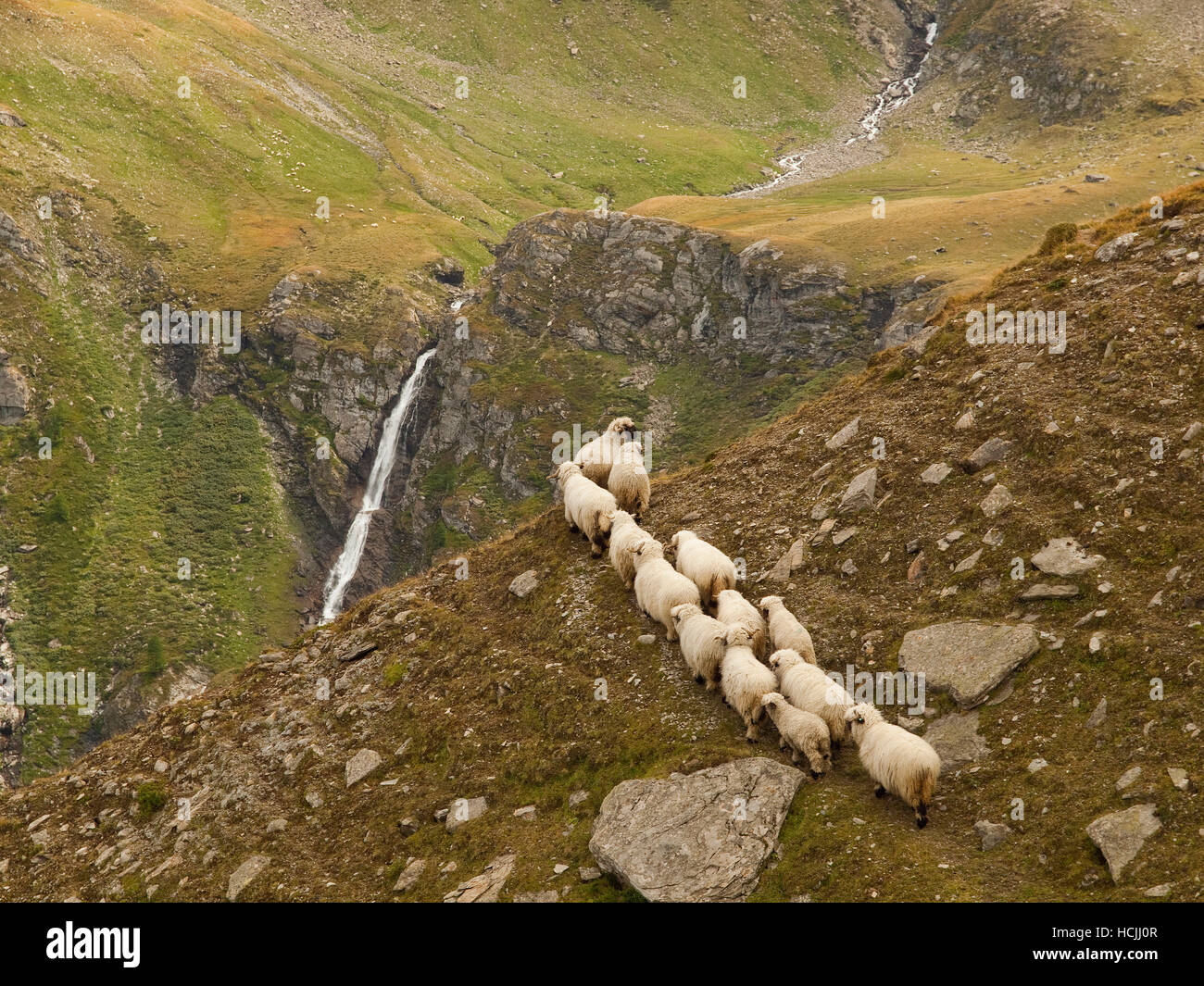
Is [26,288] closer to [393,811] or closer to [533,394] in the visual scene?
[533,394]

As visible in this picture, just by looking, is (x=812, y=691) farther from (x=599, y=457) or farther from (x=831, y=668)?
(x=599, y=457)

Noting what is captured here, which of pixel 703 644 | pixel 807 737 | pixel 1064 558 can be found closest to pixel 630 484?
pixel 703 644

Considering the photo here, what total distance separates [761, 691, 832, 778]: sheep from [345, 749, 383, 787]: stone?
29.9 ft

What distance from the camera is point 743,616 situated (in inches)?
725

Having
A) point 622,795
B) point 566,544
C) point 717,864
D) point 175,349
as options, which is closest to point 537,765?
point 622,795

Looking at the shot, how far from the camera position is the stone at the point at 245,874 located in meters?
17.6

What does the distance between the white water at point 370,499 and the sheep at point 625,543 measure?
81.6 m

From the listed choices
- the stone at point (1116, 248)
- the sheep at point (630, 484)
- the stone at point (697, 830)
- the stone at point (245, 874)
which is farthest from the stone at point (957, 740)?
the stone at point (1116, 248)

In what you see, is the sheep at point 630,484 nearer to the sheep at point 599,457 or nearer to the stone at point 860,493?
the sheep at point 599,457

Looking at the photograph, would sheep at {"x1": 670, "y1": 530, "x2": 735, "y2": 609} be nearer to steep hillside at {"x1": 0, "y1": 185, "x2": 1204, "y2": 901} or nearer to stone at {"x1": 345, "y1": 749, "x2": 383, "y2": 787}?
steep hillside at {"x1": 0, "y1": 185, "x2": 1204, "y2": 901}

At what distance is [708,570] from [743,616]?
1845 mm

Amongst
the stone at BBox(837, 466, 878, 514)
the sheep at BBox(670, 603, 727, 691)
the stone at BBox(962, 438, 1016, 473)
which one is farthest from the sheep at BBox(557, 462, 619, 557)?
the stone at BBox(962, 438, 1016, 473)

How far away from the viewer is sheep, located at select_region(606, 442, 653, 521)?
80.4 feet
